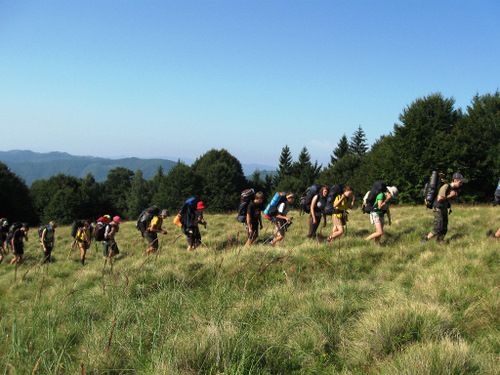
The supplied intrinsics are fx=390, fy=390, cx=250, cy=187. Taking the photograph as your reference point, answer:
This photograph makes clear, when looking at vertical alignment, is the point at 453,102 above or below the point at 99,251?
above

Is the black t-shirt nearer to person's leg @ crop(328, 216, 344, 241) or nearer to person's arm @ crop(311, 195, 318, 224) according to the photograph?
person's arm @ crop(311, 195, 318, 224)

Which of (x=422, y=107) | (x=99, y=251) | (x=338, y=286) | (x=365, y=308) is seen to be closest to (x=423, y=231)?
(x=338, y=286)

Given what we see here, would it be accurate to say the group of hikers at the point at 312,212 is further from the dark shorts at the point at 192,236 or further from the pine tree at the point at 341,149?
the pine tree at the point at 341,149

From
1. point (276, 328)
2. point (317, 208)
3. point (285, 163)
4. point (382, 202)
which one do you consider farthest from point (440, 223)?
point (285, 163)

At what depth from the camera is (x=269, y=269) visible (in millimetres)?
7895

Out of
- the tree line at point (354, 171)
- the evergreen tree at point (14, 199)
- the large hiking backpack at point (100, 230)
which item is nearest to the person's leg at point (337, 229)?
the large hiking backpack at point (100, 230)

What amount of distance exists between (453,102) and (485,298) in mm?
47982

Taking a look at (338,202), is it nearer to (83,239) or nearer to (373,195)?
(373,195)

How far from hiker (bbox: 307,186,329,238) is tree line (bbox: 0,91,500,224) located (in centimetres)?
3522

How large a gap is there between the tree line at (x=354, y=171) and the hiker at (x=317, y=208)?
3522 cm

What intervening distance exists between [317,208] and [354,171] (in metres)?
55.9

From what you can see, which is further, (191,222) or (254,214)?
(191,222)

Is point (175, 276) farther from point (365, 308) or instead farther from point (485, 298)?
point (485, 298)

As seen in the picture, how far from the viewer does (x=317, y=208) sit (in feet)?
37.9
